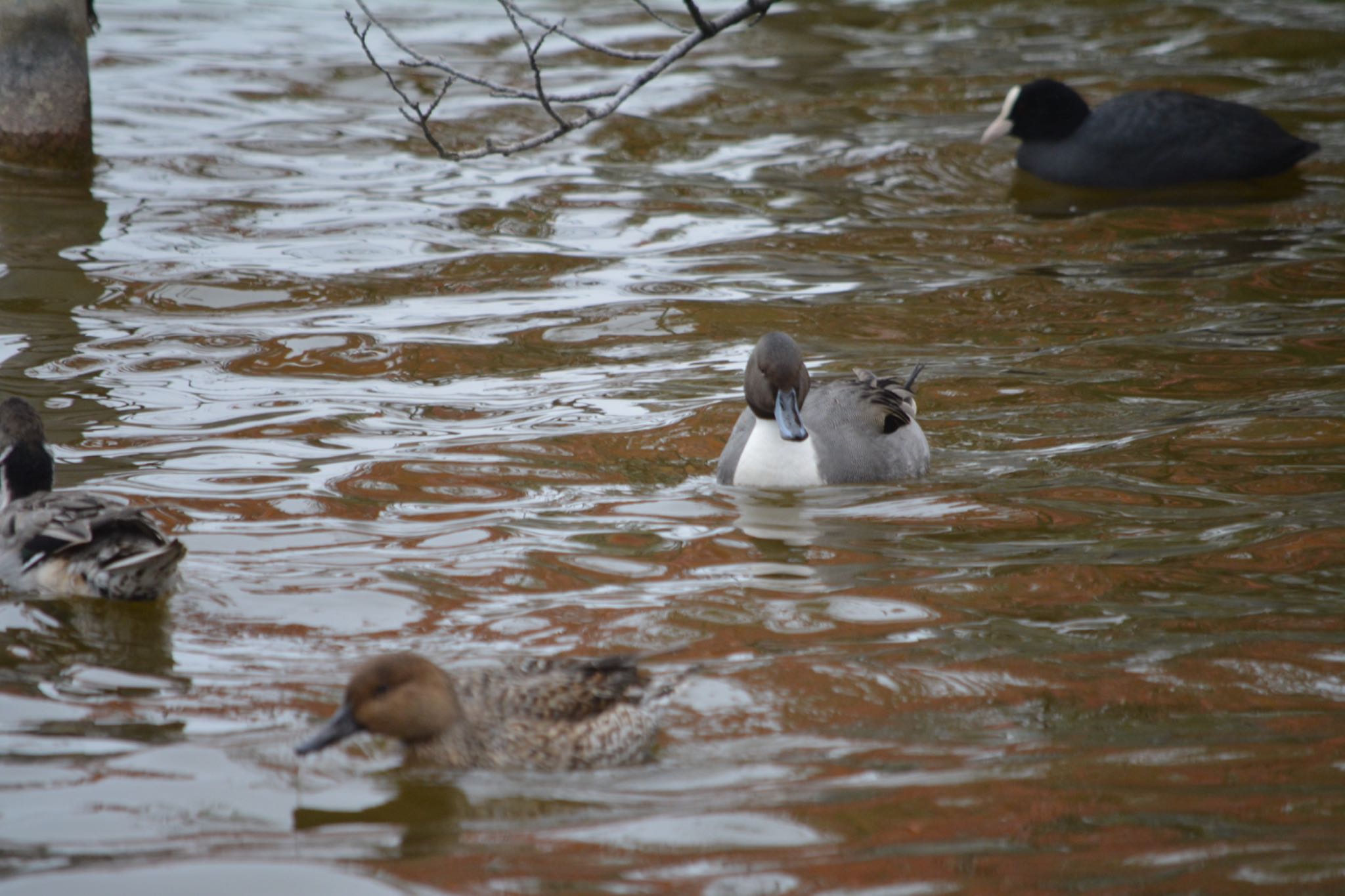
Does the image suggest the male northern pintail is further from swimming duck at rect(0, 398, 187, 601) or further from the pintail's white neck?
swimming duck at rect(0, 398, 187, 601)

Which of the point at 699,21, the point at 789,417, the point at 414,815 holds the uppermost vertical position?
the point at 699,21

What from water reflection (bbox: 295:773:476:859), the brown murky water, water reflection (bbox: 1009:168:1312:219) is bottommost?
water reflection (bbox: 295:773:476:859)

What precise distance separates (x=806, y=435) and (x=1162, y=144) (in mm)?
7356

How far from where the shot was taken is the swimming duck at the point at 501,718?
473 centimetres

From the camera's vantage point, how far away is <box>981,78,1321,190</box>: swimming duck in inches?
525

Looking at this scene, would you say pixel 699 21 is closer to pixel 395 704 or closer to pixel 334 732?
pixel 395 704

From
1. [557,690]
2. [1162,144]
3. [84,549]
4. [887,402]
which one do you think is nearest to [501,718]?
[557,690]

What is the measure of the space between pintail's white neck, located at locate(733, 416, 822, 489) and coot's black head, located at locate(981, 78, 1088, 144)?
7349 mm

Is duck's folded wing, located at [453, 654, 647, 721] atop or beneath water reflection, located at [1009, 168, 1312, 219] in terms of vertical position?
beneath

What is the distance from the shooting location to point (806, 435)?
7.57 meters

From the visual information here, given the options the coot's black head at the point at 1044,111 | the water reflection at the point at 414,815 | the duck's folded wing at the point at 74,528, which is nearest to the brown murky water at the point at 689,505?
the water reflection at the point at 414,815

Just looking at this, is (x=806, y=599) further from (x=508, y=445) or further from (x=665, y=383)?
(x=665, y=383)

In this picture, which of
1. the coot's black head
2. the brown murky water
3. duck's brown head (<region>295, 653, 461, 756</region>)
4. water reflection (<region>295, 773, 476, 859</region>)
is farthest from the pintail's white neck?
the coot's black head

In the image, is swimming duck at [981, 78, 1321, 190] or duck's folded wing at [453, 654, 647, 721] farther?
swimming duck at [981, 78, 1321, 190]
